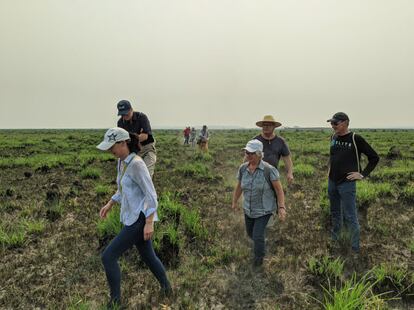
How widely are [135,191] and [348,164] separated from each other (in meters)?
3.08

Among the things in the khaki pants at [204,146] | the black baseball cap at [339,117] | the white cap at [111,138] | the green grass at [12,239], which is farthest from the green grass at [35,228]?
the khaki pants at [204,146]

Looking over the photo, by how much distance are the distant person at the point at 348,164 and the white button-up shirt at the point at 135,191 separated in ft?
9.10

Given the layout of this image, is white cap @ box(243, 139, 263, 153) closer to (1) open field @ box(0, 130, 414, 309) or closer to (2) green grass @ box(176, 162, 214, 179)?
(1) open field @ box(0, 130, 414, 309)

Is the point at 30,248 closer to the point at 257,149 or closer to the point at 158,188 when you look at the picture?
the point at 257,149

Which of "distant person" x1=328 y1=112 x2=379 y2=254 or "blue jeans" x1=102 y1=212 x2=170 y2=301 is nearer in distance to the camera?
"blue jeans" x1=102 y1=212 x2=170 y2=301

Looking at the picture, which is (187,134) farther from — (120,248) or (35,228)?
(120,248)

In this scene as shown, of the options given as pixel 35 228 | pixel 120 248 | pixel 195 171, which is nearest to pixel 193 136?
pixel 195 171

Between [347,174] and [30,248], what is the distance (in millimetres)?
4958

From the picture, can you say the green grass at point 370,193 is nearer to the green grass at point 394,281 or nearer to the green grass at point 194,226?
the green grass at point 394,281

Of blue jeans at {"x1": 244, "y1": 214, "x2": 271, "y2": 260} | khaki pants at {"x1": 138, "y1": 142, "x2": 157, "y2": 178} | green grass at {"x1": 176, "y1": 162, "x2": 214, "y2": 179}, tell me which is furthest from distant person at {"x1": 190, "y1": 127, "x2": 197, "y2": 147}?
blue jeans at {"x1": 244, "y1": 214, "x2": 271, "y2": 260}

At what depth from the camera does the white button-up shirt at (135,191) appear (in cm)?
312

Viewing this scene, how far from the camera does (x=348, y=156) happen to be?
183 inches

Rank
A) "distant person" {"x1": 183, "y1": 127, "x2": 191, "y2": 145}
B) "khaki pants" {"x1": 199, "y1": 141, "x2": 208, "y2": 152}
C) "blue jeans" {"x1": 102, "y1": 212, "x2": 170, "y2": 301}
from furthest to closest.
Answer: "distant person" {"x1": 183, "y1": 127, "x2": 191, "y2": 145} → "khaki pants" {"x1": 199, "y1": 141, "x2": 208, "y2": 152} → "blue jeans" {"x1": 102, "y1": 212, "x2": 170, "y2": 301}

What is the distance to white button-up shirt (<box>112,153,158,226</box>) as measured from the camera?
10.2ft
